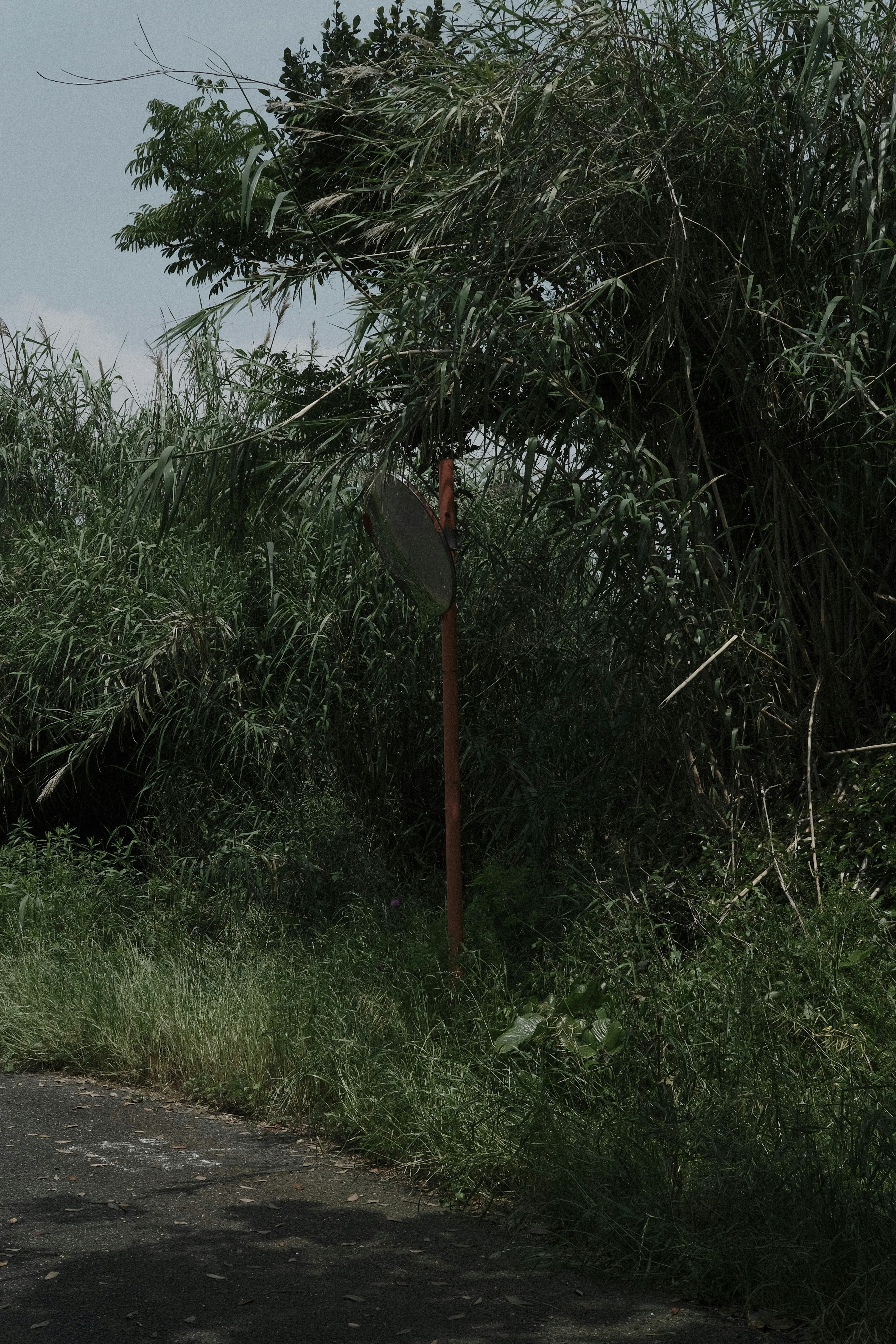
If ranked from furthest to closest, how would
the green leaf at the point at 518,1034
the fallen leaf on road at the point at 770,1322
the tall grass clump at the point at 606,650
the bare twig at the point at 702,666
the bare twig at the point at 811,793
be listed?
the bare twig at the point at 811,793
the bare twig at the point at 702,666
the green leaf at the point at 518,1034
the tall grass clump at the point at 606,650
the fallen leaf on road at the point at 770,1322

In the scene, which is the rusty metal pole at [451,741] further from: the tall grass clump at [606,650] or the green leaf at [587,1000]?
the green leaf at [587,1000]

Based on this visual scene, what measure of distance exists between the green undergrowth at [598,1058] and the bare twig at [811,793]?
0.20 feet

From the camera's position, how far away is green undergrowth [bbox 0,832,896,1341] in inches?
120

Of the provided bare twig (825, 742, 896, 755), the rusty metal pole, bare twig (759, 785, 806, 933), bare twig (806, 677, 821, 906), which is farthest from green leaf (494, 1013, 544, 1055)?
bare twig (825, 742, 896, 755)

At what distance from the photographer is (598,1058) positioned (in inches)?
157

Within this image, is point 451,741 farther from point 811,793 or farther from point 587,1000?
point 811,793

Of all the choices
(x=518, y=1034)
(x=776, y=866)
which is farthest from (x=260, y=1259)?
(x=776, y=866)

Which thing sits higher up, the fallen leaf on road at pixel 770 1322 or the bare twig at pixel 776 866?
the bare twig at pixel 776 866

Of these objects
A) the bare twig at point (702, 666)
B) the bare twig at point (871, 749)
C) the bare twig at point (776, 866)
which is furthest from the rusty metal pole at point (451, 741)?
the bare twig at point (871, 749)

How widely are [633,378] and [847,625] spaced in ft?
4.33

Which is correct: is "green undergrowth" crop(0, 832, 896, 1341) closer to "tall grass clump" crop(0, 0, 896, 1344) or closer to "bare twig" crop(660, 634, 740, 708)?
"tall grass clump" crop(0, 0, 896, 1344)

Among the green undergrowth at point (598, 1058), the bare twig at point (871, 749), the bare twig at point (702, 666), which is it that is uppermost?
the bare twig at point (702, 666)

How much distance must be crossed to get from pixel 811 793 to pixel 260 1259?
2.53 m

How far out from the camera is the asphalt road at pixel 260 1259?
2951 mm
